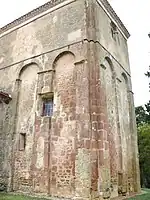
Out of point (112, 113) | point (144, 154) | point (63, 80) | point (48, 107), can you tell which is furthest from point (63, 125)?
point (144, 154)

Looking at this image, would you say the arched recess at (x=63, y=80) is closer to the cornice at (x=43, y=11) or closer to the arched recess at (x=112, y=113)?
the arched recess at (x=112, y=113)

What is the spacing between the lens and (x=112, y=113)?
39.7ft

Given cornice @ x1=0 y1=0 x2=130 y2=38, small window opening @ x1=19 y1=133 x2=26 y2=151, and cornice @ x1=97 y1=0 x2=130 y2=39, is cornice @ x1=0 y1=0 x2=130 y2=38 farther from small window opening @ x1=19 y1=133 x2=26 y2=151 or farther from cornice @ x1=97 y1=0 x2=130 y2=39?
small window opening @ x1=19 y1=133 x2=26 y2=151

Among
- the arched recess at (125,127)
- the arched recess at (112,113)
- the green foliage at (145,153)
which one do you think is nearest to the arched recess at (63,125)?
the arched recess at (112,113)

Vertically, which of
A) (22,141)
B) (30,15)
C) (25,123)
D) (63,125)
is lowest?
(22,141)

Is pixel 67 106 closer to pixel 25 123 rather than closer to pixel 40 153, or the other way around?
pixel 40 153

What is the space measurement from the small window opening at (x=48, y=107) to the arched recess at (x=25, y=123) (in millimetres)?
620

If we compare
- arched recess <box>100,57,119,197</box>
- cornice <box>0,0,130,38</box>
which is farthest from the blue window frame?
cornice <box>0,0,130,38</box>

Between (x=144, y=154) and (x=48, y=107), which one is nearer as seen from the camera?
(x=48, y=107)

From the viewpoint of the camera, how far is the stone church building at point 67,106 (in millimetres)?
9625

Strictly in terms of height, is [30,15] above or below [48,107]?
above

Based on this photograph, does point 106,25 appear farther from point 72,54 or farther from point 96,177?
point 96,177

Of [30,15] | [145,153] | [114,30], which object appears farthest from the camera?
[145,153]

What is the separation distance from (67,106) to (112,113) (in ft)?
9.06
